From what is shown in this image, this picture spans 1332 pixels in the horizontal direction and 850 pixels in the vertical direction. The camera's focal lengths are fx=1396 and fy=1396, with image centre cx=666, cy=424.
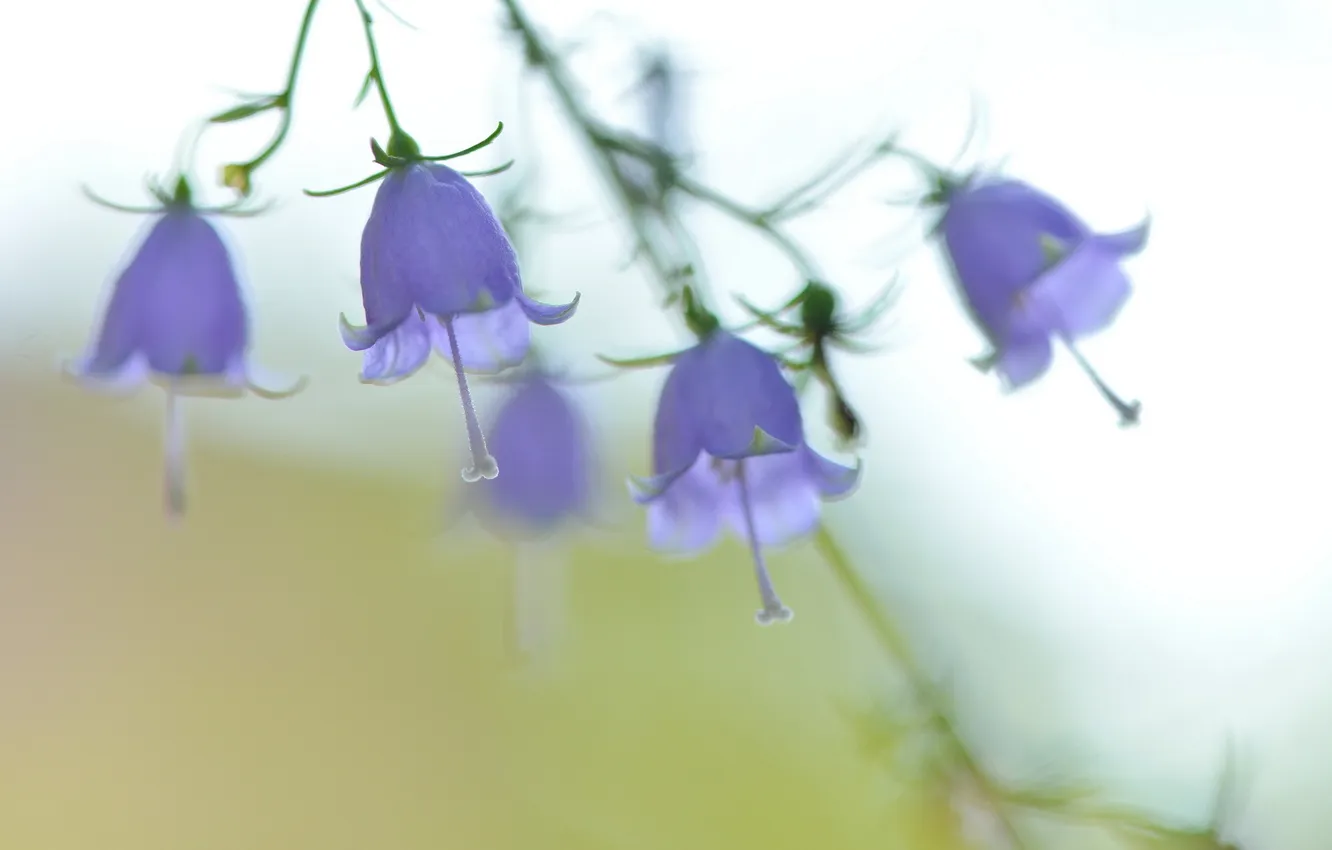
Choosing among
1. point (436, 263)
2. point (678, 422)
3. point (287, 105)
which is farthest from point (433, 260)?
point (678, 422)

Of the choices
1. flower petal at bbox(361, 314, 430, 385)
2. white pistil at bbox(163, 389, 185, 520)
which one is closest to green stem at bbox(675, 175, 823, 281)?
flower petal at bbox(361, 314, 430, 385)

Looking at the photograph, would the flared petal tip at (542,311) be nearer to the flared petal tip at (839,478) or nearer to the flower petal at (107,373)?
the flared petal tip at (839,478)

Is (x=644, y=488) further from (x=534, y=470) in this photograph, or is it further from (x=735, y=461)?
(x=534, y=470)

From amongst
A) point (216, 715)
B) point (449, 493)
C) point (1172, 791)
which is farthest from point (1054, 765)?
point (216, 715)

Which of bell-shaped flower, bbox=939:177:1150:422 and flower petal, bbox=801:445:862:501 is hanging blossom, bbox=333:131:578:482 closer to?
flower petal, bbox=801:445:862:501

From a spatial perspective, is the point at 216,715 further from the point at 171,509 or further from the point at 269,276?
the point at 171,509

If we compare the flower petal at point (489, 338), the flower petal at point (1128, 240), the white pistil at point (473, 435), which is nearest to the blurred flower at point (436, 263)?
the white pistil at point (473, 435)
